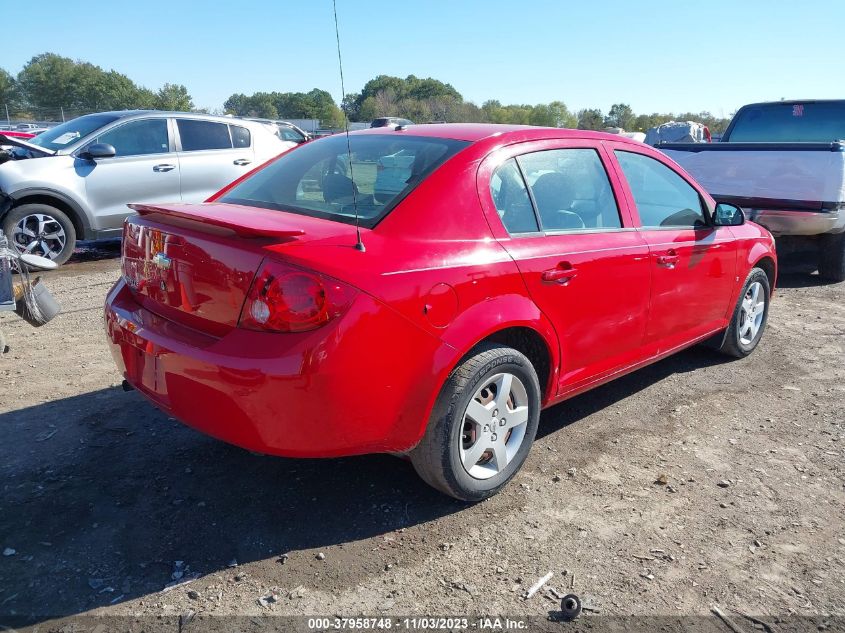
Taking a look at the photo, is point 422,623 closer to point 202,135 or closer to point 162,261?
point 162,261

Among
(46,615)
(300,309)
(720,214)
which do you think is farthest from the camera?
(720,214)

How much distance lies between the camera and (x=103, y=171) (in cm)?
810

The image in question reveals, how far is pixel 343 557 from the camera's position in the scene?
2748mm

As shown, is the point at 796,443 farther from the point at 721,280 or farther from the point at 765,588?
the point at 765,588

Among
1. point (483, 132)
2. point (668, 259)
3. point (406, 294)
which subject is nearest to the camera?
point (406, 294)

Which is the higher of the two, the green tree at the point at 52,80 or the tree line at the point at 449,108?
the green tree at the point at 52,80

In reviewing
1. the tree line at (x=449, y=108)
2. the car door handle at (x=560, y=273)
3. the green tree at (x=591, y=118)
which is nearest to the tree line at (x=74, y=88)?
the tree line at (x=449, y=108)

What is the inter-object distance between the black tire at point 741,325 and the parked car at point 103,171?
6.02 meters

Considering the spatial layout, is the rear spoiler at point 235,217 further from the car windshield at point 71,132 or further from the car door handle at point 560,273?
the car windshield at point 71,132

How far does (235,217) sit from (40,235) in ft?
20.1

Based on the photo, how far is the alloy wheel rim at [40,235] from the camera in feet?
25.3

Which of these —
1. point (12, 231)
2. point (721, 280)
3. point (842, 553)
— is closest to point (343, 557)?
point (842, 553)

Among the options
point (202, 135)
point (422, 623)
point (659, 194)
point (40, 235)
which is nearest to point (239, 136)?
point (202, 135)

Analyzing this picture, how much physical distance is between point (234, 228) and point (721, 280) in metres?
3.39
